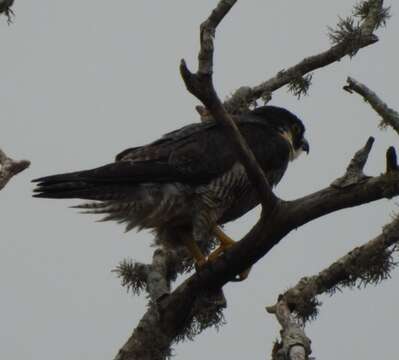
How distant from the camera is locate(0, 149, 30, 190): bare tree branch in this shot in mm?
4441

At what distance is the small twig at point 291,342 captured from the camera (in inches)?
153

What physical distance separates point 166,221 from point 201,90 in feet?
6.98

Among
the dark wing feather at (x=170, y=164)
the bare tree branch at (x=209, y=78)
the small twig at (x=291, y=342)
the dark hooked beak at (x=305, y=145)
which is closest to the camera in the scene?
the small twig at (x=291, y=342)

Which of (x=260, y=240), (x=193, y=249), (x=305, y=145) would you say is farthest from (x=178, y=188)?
(x=305, y=145)

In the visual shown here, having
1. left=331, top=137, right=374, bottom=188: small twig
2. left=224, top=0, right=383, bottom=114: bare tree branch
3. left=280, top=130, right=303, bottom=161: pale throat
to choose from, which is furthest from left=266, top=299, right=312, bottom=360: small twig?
left=280, top=130, right=303, bottom=161: pale throat

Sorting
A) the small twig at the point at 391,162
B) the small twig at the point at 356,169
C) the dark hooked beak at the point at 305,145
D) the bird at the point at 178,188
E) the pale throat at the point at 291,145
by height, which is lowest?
the small twig at the point at 391,162

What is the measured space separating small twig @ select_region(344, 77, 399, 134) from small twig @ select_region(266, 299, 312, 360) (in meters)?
1.16

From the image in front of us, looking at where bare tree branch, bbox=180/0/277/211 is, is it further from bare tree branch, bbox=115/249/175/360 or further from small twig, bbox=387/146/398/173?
bare tree branch, bbox=115/249/175/360

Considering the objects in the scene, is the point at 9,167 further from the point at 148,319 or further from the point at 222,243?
the point at 222,243

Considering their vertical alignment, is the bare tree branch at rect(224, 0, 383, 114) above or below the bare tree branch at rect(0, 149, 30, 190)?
above

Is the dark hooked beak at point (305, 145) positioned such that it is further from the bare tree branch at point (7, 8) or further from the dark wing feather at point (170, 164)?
the bare tree branch at point (7, 8)

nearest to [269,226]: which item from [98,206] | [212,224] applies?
[212,224]

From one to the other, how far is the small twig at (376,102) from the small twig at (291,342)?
→ 1160mm

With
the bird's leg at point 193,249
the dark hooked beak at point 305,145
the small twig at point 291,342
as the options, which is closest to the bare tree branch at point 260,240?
the small twig at point 291,342
